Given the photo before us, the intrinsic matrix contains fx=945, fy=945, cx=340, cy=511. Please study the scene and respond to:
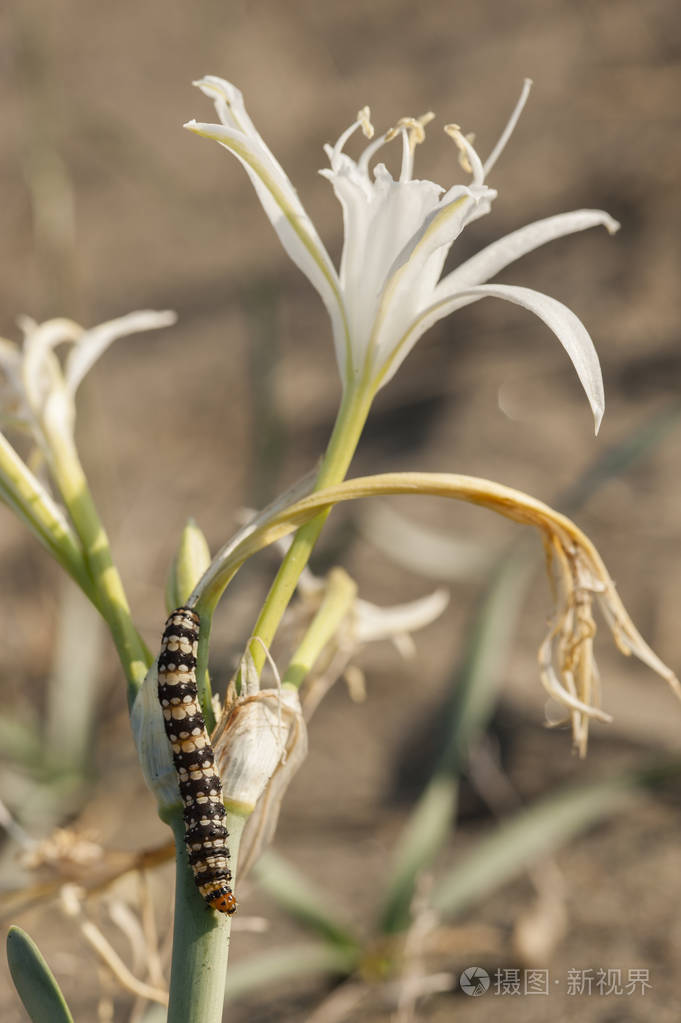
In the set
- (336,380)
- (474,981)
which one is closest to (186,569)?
(474,981)

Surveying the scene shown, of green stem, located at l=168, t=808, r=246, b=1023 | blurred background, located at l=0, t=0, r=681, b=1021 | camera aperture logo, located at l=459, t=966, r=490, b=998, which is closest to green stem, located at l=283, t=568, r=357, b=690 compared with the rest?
green stem, located at l=168, t=808, r=246, b=1023

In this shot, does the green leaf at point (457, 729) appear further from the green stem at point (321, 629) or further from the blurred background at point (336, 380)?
the green stem at point (321, 629)

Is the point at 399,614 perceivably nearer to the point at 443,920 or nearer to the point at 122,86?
the point at 443,920

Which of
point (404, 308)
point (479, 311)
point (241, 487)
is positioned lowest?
point (404, 308)

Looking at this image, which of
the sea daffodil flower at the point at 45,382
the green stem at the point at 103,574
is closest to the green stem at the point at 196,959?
the green stem at the point at 103,574

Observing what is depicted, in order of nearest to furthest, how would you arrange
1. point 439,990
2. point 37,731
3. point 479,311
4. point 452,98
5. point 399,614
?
1. point 399,614
2. point 439,990
3. point 37,731
4. point 479,311
5. point 452,98

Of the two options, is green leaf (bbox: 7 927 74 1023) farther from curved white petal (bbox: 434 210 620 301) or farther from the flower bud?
curved white petal (bbox: 434 210 620 301)

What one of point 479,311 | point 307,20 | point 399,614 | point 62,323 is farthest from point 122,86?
point 399,614
